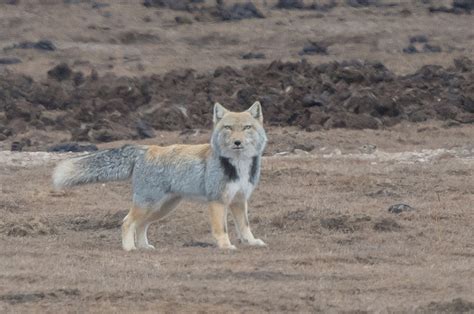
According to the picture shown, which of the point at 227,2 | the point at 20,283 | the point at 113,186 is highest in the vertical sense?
the point at 20,283

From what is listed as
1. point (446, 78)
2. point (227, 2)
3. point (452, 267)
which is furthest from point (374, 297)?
point (227, 2)

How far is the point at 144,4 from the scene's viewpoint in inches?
1786

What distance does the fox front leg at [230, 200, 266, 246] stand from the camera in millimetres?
12719

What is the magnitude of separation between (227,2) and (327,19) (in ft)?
14.0

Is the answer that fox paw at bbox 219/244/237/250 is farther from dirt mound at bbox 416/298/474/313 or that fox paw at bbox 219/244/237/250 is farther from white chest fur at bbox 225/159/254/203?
dirt mound at bbox 416/298/474/313

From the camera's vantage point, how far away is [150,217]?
13.0m

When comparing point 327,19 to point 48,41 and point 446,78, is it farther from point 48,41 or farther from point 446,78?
point 446,78

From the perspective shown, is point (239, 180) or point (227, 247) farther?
point (239, 180)

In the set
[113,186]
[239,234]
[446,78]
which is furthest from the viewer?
[446,78]

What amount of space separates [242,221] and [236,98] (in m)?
14.7

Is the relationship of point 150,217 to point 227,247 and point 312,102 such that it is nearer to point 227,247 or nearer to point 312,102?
point 227,247

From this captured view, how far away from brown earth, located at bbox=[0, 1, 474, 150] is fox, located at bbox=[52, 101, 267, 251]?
31.0ft

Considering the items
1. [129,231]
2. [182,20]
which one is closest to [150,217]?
[129,231]

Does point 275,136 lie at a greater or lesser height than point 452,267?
lesser
